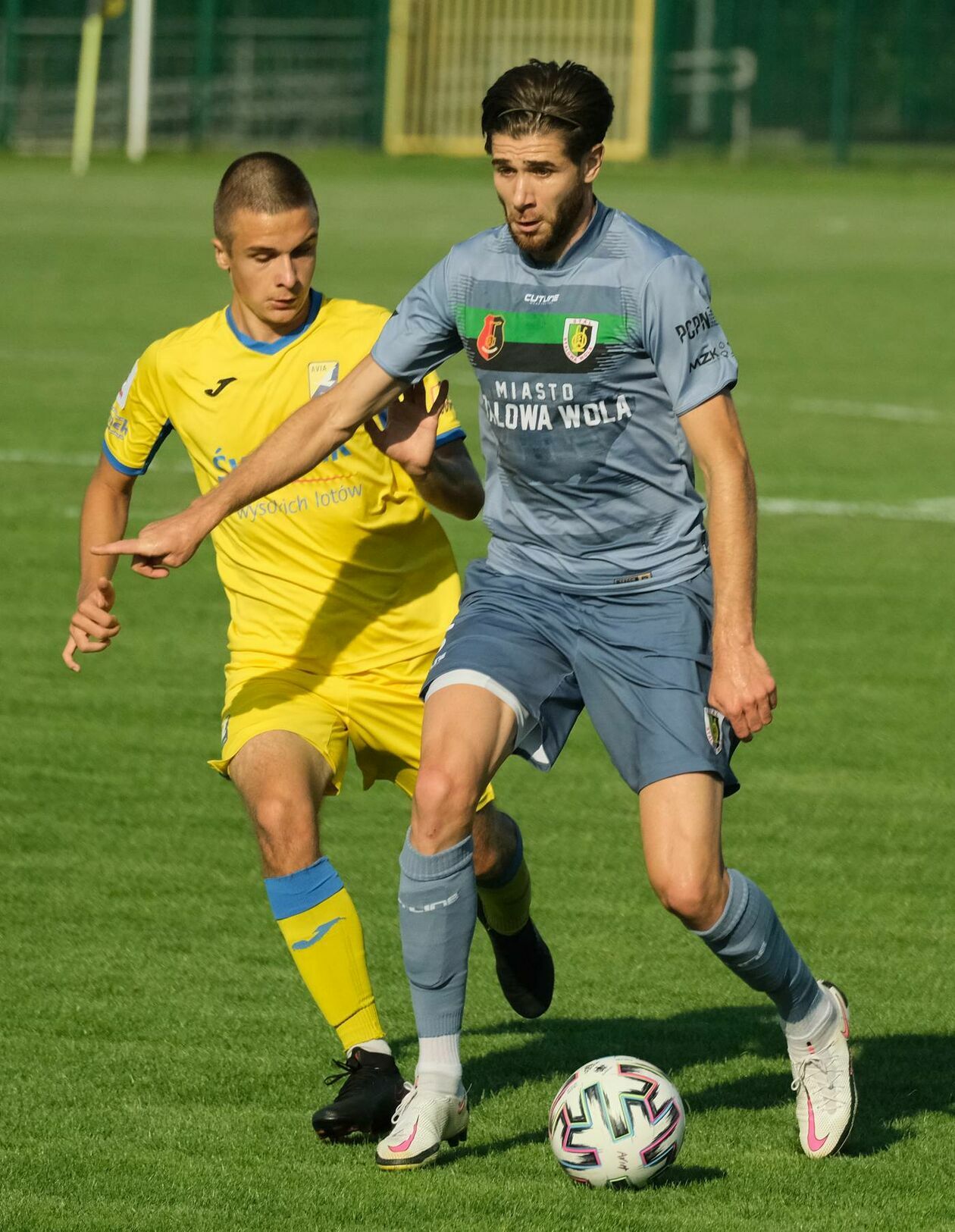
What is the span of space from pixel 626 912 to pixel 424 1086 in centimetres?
213

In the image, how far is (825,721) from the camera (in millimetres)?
9547

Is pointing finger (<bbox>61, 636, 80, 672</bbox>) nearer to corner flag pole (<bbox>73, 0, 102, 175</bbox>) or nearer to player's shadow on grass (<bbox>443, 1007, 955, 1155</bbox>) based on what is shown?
player's shadow on grass (<bbox>443, 1007, 955, 1155</bbox>)

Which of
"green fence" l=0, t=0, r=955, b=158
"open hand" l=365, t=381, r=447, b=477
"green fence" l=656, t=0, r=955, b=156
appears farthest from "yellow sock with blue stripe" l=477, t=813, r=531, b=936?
"green fence" l=656, t=0, r=955, b=156

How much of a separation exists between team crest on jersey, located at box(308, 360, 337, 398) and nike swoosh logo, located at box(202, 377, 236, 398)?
216 millimetres

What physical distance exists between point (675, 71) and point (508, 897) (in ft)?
138

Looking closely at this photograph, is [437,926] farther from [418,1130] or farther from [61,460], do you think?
[61,460]

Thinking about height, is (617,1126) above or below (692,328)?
below

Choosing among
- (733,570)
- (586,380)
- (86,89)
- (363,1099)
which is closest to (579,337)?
(586,380)

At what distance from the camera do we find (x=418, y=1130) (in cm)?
492

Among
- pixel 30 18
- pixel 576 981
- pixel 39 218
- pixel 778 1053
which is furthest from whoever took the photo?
pixel 30 18

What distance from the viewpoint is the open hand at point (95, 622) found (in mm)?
5391

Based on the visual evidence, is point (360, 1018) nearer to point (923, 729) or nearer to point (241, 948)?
point (241, 948)

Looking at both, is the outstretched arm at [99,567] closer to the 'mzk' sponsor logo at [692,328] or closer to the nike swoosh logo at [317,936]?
the nike swoosh logo at [317,936]

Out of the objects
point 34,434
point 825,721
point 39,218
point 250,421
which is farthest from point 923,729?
point 39,218
